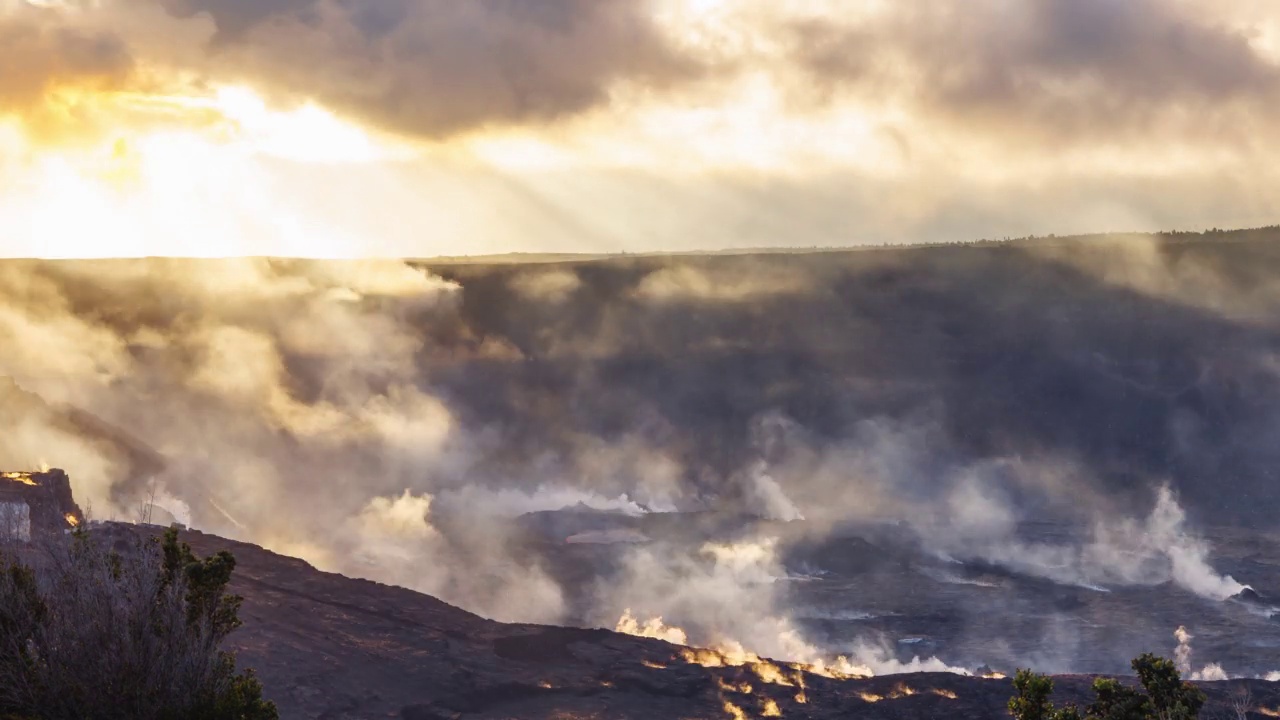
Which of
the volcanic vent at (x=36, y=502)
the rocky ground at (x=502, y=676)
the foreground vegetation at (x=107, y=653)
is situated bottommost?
the foreground vegetation at (x=107, y=653)

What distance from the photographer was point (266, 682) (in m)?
49.5

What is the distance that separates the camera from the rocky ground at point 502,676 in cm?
5212

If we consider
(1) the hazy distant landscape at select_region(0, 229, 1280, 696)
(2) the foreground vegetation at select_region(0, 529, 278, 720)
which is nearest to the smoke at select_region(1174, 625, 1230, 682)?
(1) the hazy distant landscape at select_region(0, 229, 1280, 696)

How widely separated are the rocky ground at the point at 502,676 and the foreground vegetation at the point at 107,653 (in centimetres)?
2216

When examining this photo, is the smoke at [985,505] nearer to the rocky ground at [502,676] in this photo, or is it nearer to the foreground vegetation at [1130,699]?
the rocky ground at [502,676]

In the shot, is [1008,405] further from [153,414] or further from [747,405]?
[153,414]

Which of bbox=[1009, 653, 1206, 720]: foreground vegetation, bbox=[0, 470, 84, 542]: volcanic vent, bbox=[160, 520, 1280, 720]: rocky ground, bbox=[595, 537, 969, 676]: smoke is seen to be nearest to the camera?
bbox=[1009, 653, 1206, 720]: foreground vegetation

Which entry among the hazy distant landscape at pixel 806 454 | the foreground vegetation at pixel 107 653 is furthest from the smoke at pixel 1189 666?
the foreground vegetation at pixel 107 653

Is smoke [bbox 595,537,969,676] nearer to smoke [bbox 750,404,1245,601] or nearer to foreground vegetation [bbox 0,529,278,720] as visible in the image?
smoke [bbox 750,404,1245,601]

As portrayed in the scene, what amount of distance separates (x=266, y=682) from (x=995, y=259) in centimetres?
15771

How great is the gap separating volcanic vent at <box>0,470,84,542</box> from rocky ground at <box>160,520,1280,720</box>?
6553 millimetres

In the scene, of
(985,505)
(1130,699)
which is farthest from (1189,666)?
(985,505)

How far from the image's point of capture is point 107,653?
25.7m

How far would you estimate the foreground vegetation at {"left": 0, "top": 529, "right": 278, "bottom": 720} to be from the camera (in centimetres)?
2534
